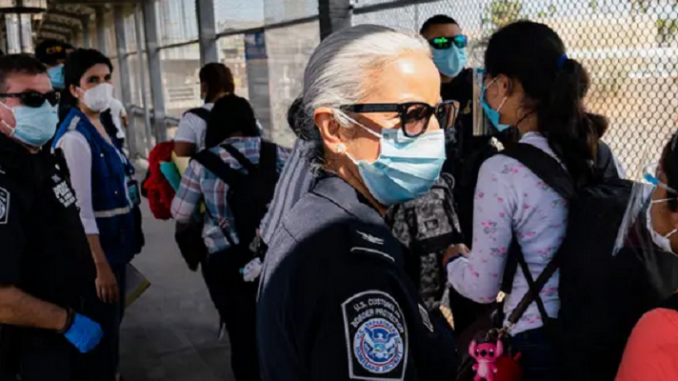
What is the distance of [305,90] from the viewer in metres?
1.29

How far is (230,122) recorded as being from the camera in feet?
10.0

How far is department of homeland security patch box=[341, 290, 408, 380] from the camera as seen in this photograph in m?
1.03

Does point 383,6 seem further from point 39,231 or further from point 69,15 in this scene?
point 69,15

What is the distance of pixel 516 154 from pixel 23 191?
1587 mm

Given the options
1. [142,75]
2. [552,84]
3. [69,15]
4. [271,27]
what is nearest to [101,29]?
[69,15]

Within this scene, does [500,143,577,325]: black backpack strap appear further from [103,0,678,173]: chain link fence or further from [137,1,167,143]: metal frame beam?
[137,1,167,143]: metal frame beam

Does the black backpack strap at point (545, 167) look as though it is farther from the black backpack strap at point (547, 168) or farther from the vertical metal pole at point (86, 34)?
the vertical metal pole at point (86, 34)

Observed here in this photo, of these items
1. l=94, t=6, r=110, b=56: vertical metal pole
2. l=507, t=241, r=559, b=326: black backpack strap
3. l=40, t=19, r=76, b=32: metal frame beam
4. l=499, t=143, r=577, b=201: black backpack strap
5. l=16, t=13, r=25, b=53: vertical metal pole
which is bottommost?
l=507, t=241, r=559, b=326: black backpack strap

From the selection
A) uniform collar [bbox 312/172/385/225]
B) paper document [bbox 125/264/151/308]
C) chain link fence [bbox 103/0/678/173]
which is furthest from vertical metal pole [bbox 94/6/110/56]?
uniform collar [bbox 312/172/385/225]

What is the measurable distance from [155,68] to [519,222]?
30.2 ft

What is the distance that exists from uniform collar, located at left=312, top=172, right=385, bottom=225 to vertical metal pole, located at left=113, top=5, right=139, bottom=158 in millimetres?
12010

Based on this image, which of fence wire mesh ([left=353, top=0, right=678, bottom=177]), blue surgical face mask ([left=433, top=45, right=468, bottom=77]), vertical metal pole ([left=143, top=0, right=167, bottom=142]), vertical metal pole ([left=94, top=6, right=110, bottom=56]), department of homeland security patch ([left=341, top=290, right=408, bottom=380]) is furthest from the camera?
vertical metal pole ([left=94, top=6, right=110, bottom=56])

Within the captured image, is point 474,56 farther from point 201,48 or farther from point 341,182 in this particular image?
point 201,48

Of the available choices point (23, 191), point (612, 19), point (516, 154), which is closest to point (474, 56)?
point (612, 19)
